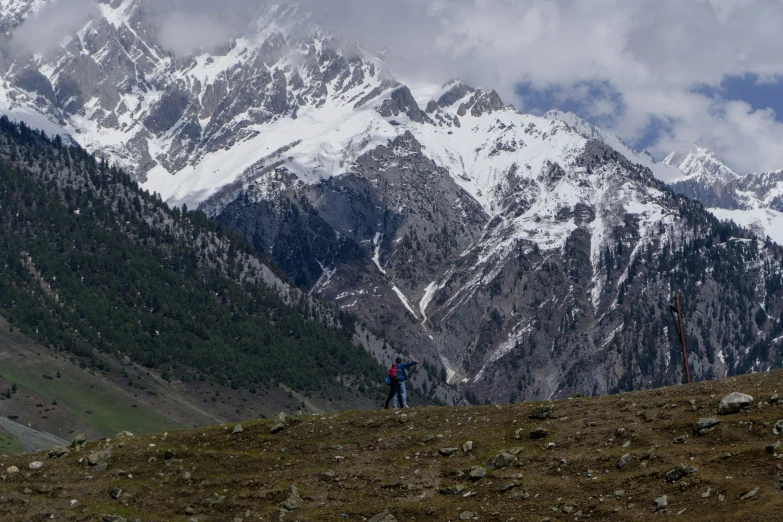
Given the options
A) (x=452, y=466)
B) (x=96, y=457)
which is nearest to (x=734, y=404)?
(x=452, y=466)

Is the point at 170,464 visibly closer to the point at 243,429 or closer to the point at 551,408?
the point at 243,429

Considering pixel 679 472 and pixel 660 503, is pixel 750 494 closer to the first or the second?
pixel 660 503

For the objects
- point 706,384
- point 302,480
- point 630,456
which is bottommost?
point 302,480

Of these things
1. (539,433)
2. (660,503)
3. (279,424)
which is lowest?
(660,503)

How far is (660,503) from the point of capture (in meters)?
40.8

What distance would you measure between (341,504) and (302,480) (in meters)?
3.90

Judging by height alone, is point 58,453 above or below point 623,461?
below

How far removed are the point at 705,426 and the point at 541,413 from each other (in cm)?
1035

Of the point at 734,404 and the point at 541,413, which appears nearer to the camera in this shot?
the point at 734,404

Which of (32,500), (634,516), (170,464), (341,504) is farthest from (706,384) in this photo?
(32,500)

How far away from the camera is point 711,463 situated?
1692 inches

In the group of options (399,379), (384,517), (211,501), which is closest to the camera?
(384,517)

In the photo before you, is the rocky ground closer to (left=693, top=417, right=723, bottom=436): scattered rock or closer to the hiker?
(left=693, top=417, right=723, bottom=436): scattered rock

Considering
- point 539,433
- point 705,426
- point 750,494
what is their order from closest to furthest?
point 750,494, point 705,426, point 539,433
